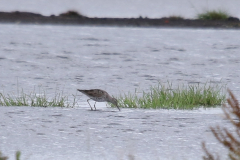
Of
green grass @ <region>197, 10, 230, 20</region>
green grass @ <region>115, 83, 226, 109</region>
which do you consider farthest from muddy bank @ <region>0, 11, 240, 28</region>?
green grass @ <region>115, 83, 226, 109</region>

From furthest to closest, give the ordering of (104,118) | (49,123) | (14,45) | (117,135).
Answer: (14,45)
(104,118)
(49,123)
(117,135)

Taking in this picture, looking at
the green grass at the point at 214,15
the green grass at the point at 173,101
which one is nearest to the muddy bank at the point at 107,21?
the green grass at the point at 214,15

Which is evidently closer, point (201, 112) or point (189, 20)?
A: point (201, 112)

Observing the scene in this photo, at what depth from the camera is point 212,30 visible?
113 ft

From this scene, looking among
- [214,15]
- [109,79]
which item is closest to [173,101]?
[109,79]

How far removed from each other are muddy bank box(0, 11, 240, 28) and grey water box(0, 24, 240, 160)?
5.28 feet

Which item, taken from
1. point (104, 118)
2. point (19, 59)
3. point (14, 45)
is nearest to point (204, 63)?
point (19, 59)

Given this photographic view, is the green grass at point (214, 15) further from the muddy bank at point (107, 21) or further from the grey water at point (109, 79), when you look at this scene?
the grey water at point (109, 79)

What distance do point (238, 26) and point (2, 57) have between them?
1718 centimetres

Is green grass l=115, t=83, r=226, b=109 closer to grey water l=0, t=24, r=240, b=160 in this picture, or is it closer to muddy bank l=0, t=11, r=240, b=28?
grey water l=0, t=24, r=240, b=160

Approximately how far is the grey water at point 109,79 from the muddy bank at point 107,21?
5.28ft

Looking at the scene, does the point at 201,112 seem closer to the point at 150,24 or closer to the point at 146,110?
the point at 146,110

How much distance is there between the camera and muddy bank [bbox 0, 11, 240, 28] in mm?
36250

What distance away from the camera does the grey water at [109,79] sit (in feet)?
26.2
